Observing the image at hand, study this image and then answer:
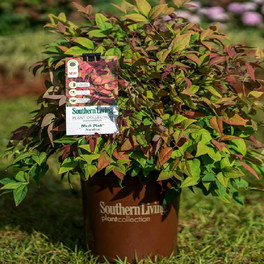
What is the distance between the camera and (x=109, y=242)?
2.18 metres

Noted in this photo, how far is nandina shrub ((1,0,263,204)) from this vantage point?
1.84 m

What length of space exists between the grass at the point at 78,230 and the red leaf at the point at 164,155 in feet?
1.19

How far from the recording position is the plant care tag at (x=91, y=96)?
72.7 inches

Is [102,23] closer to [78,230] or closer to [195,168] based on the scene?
[195,168]

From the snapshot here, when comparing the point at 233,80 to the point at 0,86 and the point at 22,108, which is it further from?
the point at 0,86

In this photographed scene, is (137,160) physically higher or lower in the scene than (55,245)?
higher

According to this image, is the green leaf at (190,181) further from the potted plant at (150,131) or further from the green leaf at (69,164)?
the green leaf at (69,164)

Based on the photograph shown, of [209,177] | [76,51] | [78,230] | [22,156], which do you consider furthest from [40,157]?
[78,230]

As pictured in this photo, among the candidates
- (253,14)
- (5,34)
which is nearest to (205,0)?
(253,14)

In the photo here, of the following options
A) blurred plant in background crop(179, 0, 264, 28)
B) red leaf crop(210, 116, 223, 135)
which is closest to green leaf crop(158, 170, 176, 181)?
red leaf crop(210, 116, 223, 135)

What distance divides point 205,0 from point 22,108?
194 inches

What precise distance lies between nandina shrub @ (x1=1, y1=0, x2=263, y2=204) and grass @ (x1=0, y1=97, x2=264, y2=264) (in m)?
0.25

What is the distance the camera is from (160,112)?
189 centimetres

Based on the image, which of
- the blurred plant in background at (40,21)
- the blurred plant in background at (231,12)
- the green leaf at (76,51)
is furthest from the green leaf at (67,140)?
the blurred plant in background at (231,12)
